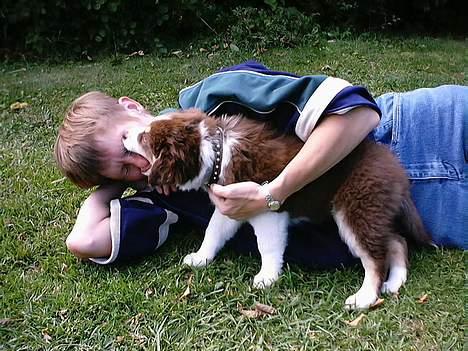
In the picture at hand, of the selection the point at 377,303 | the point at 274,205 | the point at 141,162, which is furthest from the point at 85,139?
the point at 377,303

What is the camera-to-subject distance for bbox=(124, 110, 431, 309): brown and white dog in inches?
114

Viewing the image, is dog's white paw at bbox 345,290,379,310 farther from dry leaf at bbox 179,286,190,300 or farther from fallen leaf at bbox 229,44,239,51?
fallen leaf at bbox 229,44,239,51

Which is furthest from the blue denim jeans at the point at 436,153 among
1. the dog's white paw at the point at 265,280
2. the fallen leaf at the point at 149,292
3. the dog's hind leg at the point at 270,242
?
the fallen leaf at the point at 149,292

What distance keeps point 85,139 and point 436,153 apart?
1.80 m

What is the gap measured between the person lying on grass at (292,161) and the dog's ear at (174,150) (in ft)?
0.49

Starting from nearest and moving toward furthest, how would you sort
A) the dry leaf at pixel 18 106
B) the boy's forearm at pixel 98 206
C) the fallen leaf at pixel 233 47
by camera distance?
the boy's forearm at pixel 98 206 → the dry leaf at pixel 18 106 → the fallen leaf at pixel 233 47

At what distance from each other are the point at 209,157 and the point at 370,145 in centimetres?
77

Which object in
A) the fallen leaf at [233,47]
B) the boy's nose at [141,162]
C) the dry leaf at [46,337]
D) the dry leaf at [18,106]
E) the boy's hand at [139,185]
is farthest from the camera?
the fallen leaf at [233,47]

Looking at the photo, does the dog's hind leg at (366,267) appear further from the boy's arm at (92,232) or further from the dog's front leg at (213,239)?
the boy's arm at (92,232)

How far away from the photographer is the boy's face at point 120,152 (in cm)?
325

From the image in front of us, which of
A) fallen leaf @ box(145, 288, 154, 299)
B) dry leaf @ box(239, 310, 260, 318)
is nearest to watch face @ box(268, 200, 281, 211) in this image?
dry leaf @ box(239, 310, 260, 318)

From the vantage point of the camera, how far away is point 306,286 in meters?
3.06

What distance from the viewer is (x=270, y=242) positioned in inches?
121

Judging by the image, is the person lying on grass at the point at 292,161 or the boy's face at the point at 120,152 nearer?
the person lying on grass at the point at 292,161
